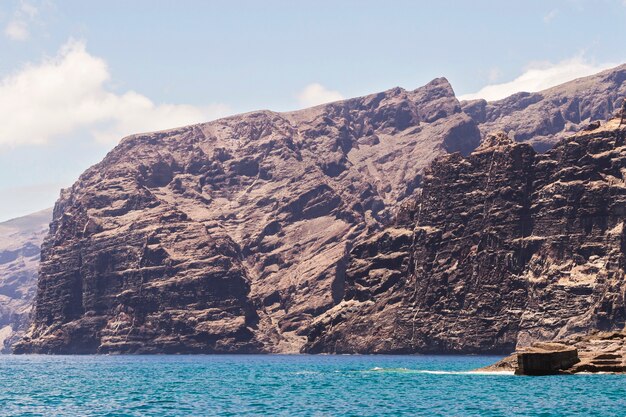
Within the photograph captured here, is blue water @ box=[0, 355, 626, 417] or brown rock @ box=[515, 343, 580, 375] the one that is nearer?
blue water @ box=[0, 355, 626, 417]

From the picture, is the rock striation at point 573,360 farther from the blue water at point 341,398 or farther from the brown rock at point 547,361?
the blue water at point 341,398

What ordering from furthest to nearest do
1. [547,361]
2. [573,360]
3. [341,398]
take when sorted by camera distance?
1. [573,360]
2. [547,361]
3. [341,398]

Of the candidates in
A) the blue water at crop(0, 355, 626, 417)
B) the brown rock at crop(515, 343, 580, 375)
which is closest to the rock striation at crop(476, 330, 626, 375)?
the brown rock at crop(515, 343, 580, 375)

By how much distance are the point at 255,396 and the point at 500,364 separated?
52.8 metres

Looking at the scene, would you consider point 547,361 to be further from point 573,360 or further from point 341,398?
point 341,398

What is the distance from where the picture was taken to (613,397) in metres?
97.7

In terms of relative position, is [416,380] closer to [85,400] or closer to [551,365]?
[551,365]

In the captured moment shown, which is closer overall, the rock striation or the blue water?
the blue water

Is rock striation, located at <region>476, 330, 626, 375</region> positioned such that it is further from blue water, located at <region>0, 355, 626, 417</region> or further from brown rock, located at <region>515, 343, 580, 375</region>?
blue water, located at <region>0, 355, 626, 417</region>

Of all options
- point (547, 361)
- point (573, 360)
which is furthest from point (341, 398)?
point (573, 360)

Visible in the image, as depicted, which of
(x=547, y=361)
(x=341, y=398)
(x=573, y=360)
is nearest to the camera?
(x=341, y=398)

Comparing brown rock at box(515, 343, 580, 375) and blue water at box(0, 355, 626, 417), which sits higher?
brown rock at box(515, 343, 580, 375)

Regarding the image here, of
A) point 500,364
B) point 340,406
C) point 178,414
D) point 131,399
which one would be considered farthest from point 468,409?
point 500,364

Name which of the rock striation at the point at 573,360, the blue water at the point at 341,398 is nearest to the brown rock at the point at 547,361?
the rock striation at the point at 573,360
